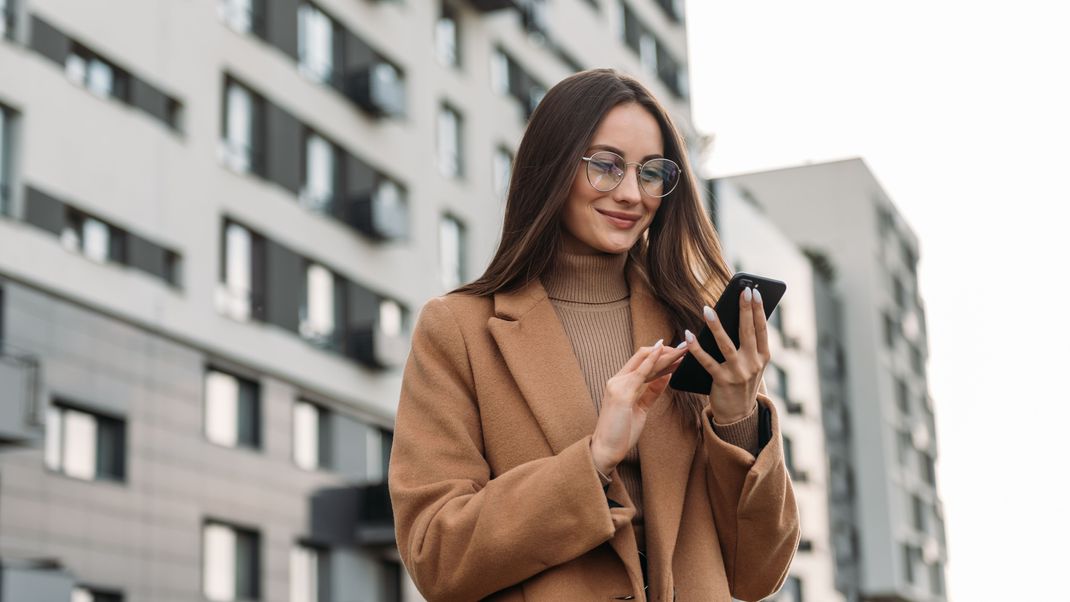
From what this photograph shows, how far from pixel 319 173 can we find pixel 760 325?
24.6 meters

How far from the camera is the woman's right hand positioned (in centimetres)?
292

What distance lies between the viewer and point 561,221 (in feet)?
11.0

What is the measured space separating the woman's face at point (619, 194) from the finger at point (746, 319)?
41 centimetres

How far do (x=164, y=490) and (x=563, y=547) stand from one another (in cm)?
1975

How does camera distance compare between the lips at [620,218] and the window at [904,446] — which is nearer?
the lips at [620,218]

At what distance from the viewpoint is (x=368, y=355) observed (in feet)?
89.4

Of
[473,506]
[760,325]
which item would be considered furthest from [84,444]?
[760,325]

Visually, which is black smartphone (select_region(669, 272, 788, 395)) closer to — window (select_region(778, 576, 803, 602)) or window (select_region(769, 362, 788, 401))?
window (select_region(778, 576, 803, 602))

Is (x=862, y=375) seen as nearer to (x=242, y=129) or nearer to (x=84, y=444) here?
(x=242, y=129)

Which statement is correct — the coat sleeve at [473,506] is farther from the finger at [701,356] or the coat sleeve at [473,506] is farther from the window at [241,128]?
the window at [241,128]

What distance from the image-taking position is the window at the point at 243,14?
24.5 m

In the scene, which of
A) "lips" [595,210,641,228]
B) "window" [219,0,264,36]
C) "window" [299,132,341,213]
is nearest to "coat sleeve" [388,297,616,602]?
"lips" [595,210,641,228]

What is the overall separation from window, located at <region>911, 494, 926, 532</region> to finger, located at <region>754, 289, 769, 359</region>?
65877 millimetres

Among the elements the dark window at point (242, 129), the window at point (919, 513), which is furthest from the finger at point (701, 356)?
the window at point (919, 513)
